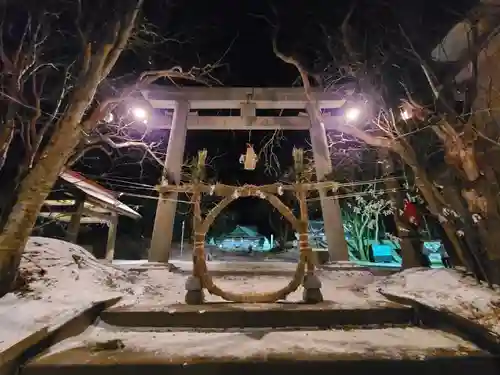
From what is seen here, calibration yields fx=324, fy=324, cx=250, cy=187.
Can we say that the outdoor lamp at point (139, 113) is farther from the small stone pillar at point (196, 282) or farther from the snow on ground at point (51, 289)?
the small stone pillar at point (196, 282)

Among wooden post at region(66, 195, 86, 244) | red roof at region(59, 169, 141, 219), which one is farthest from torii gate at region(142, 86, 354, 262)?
wooden post at region(66, 195, 86, 244)

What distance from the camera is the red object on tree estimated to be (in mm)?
9109

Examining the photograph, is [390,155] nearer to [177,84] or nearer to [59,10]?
[177,84]

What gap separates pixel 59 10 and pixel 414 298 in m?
9.16

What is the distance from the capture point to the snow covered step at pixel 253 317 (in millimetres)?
5344

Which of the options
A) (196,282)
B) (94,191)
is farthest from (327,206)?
(94,191)

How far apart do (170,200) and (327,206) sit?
5.35 meters

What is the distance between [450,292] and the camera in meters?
5.93

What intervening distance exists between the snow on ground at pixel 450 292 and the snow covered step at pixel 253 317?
0.71 metres

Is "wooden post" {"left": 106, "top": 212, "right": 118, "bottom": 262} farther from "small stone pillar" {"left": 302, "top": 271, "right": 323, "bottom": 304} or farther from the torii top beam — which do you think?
"small stone pillar" {"left": 302, "top": 271, "right": 323, "bottom": 304}

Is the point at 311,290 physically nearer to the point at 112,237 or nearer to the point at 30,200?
the point at 30,200

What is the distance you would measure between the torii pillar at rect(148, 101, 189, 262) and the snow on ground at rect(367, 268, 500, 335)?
6356mm

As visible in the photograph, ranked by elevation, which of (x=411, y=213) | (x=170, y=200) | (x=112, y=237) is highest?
(x=170, y=200)

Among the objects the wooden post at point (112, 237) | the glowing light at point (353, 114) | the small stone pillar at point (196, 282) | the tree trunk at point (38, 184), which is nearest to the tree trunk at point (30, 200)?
the tree trunk at point (38, 184)
